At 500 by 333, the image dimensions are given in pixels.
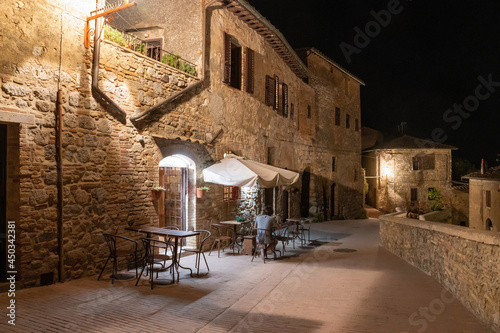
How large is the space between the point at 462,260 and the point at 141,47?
820 cm

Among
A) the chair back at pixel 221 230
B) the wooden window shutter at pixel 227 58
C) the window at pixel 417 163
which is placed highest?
the wooden window shutter at pixel 227 58

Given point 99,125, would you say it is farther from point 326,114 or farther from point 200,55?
point 326,114

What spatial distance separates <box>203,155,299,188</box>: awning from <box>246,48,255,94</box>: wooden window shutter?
12.8ft

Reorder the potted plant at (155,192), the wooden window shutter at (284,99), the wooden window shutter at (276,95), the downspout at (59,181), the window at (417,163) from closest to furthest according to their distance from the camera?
the downspout at (59,181) < the potted plant at (155,192) < the wooden window shutter at (276,95) < the wooden window shutter at (284,99) < the window at (417,163)

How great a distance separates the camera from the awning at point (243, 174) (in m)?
8.98

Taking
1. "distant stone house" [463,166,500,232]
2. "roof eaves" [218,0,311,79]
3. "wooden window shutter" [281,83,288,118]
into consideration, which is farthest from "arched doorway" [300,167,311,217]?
"distant stone house" [463,166,500,232]

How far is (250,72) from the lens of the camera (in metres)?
13.2

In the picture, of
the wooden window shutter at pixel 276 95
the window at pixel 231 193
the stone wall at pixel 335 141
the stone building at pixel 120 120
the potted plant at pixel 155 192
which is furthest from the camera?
the stone wall at pixel 335 141

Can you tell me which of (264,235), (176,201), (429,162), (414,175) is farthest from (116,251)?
(429,162)

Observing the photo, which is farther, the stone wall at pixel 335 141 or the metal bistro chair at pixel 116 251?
the stone wall at pixel 335 141

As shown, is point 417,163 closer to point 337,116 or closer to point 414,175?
point 414,175

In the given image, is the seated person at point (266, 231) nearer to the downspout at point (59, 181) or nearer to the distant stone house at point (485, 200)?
the downspout at point (59, 181)

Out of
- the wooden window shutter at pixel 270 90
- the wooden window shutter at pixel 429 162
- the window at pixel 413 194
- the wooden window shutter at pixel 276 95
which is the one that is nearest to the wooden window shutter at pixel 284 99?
the wooden window shutter at pixel 276 95

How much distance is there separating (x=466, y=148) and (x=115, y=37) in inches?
2125
